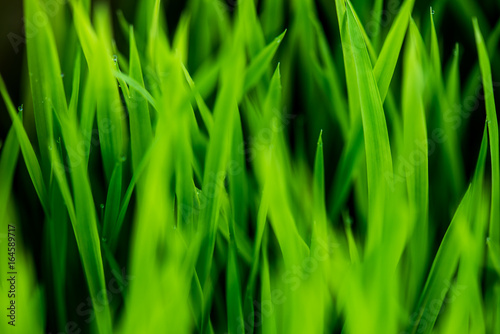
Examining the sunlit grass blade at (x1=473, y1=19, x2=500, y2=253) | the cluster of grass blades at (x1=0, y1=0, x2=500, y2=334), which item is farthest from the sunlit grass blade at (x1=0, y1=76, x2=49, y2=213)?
the sunlit grass blade at (x1=473, y1=19, x2=500, y2=253)

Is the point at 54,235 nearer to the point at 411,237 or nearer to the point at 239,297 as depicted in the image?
the point at 239,297

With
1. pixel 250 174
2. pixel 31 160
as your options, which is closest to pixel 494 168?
pixel 250 174

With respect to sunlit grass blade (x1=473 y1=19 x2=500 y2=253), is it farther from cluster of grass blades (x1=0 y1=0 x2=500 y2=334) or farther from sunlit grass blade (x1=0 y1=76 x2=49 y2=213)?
sunlit grass blade (x1=0 y1=76 x2=49 y2=213)

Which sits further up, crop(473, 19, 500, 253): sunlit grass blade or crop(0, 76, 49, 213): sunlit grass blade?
crop(0, 76, 49, 213): sunlit grass blade

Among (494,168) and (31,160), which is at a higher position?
(31,160)

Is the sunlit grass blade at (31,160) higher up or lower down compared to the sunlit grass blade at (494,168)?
higher up

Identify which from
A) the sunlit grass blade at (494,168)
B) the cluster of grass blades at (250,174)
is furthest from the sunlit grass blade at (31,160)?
the sunlit grass blade at (494,168)

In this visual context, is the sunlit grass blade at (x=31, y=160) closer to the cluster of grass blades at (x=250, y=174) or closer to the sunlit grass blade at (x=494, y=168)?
the cluster of grass blades at (x=250, y=174)

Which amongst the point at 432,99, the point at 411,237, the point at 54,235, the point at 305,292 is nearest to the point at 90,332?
the point at 54,235

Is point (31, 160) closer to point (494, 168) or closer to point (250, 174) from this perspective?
point (250, 174)
